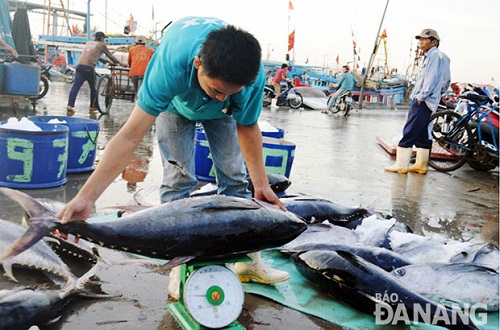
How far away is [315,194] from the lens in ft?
19.8

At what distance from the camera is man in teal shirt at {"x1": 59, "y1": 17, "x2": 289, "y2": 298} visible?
7.15 feet

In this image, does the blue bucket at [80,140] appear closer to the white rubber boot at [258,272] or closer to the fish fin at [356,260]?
the white rubber boot at [258,272]

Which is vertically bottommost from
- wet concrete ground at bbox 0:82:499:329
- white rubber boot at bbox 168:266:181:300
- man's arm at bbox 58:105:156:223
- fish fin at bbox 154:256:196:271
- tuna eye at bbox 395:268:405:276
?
wet concrete ground at bbox 0:82:499:329

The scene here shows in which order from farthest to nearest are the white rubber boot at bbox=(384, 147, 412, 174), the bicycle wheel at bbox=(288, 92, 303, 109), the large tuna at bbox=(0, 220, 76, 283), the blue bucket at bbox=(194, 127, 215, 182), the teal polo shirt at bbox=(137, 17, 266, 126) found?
the bicycle wheel at bbox=(288, 92, 303, 109) < the white rubber boot at bbox=(384, 147, 412, 174) < the blue bucket at bbox=(194, 127, 215, 182) < the large tuna at bbox=(0, 220, 76, 283) < the teal polo shirt at bbox=(137, 17, 266, 126)

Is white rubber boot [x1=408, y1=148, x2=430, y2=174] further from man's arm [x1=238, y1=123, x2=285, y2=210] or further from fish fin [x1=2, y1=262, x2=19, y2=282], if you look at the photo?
fish fin [x1=2, y1=262, x2=19, y2=282]

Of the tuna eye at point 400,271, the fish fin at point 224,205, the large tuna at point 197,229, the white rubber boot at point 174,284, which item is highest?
the fish fin at point 224,205

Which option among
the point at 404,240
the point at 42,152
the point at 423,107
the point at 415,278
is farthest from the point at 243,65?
the point at 423,107

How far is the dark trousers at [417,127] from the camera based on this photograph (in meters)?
7.66

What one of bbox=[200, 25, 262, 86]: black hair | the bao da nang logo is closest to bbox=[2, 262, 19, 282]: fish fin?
bbox=[200, 25, 262, 86]: black hair

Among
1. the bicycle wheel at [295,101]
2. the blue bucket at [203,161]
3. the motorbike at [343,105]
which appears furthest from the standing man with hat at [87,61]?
the bicycle wheel at [295,101]

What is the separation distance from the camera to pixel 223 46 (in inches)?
84.4

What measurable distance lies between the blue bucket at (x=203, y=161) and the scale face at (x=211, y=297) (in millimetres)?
3033

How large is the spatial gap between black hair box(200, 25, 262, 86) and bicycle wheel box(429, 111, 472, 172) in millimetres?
6822

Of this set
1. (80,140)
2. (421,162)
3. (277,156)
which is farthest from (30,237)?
(421,162)
